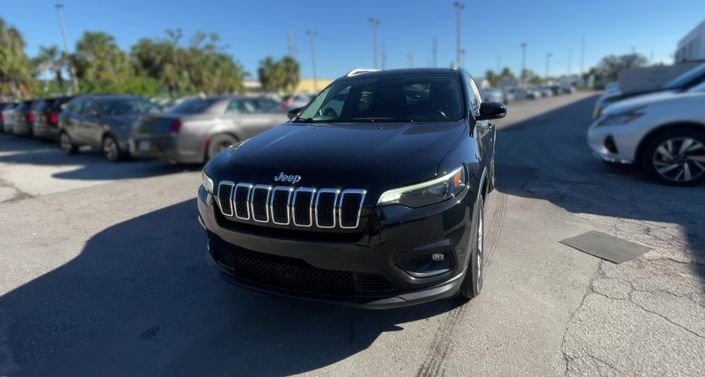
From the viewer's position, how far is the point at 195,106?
8211mm

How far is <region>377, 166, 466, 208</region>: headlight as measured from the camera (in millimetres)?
2191

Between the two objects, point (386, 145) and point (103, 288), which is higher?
point (386, 145)

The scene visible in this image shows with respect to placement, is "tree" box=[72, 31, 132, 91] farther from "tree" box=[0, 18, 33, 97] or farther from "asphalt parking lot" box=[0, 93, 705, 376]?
"asphalt parking lot" box=[0, 93, 705, 376]

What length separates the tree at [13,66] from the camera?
32500mm

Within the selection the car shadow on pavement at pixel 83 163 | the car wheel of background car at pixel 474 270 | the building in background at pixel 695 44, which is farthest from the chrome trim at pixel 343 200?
the building in background at pixel 695 44

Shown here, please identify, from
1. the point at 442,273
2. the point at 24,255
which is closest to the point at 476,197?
the point at 442,273

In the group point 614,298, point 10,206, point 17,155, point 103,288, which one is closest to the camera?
point 614,298

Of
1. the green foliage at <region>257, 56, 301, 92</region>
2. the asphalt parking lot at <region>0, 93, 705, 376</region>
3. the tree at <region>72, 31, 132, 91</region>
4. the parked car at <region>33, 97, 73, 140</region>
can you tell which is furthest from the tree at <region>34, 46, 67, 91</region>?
the asphalt parking lot at <region>0, 93, 705, 376</region>

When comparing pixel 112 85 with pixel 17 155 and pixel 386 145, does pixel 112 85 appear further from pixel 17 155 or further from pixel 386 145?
pixel 386 145

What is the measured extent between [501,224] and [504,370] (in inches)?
95.5

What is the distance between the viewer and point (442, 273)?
232 cm

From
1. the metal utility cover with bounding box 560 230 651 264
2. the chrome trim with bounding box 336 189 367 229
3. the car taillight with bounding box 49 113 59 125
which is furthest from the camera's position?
the car taillight with bounding box 49 113 59 125

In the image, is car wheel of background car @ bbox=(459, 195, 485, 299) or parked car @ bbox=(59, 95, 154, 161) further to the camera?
parked car @ bbox=(59, 95, 154, 161)

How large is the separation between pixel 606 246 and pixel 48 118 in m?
15.0
